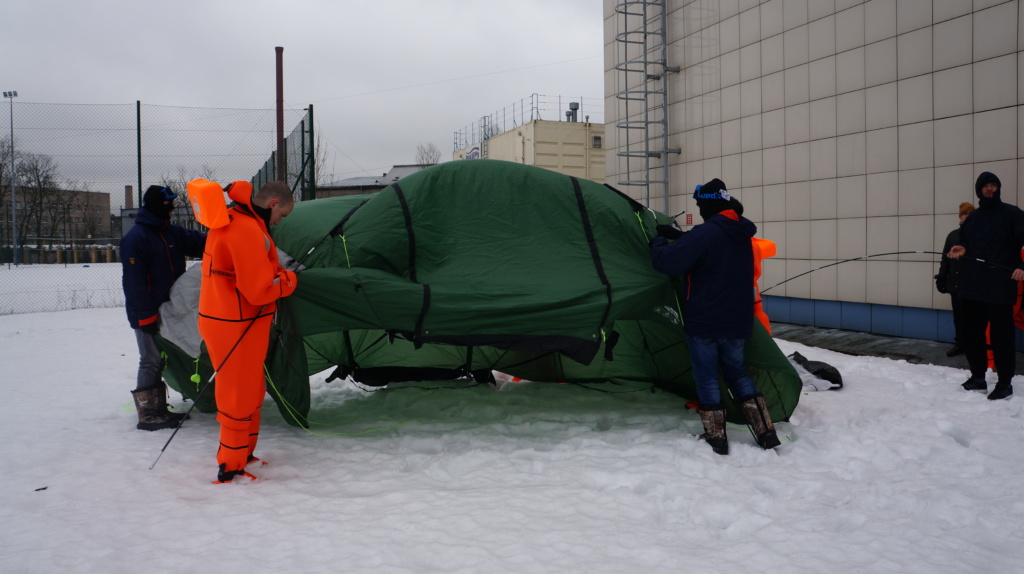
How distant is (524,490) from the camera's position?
3.19 m

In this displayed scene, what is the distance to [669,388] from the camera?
5.22 metres

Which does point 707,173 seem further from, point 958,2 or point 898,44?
point 958,2

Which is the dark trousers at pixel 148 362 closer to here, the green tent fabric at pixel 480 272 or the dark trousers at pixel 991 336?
the green tent fabric at pixel 480 272

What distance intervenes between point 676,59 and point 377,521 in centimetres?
899

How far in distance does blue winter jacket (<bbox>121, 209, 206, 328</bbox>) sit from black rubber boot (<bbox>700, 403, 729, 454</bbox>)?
3.51 meters

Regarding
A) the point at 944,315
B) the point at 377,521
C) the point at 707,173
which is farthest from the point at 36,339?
the point at 944,315

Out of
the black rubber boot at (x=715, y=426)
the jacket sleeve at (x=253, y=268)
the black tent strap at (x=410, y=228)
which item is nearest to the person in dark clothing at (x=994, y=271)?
the black rubber boot at (x=715, y=426)

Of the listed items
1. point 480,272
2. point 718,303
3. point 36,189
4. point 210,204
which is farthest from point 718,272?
point 36,189

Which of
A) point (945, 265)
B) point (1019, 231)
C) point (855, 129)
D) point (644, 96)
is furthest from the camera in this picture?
point (644, 96)

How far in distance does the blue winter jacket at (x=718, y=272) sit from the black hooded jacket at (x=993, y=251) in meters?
2.08

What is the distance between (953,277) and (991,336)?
502 mm

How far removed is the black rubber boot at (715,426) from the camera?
12.4ft

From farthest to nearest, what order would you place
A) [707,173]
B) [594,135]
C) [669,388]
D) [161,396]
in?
[594,135], [707,173], [669,388], [161,396]

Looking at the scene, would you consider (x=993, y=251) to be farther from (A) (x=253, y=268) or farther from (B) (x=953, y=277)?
(A) (x=253, y=268)
